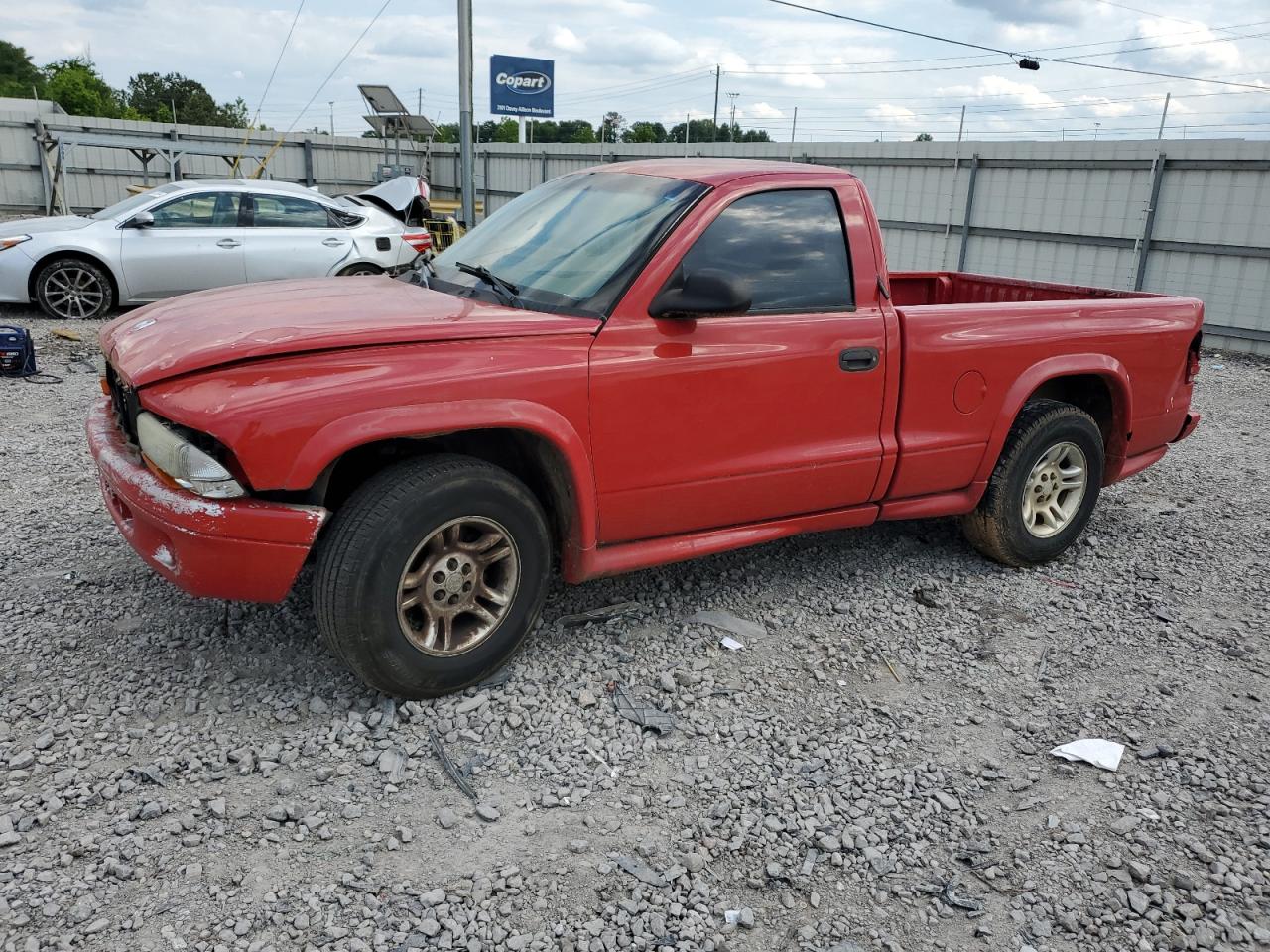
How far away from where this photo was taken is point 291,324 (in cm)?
331

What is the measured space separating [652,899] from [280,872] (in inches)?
40.3

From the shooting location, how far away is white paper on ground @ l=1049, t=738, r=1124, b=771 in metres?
3.40

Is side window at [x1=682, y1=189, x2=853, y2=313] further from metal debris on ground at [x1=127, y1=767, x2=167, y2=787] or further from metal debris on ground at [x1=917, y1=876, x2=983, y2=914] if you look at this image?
metal debris on ground at [x1=127, y1=767, x2=167, y2=787]

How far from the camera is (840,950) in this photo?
2.54 metres

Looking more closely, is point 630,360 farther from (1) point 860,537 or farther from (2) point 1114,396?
(2) point 1114,396

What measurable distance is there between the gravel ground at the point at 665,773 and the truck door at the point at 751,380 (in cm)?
66

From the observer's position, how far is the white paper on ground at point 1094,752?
11.2 ft

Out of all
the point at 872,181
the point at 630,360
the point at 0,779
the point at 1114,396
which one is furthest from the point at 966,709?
the point at 872,181

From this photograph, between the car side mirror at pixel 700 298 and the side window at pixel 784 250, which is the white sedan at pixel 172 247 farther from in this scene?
the car side mirror at pixel 700 298

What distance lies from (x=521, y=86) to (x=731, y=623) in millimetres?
22294

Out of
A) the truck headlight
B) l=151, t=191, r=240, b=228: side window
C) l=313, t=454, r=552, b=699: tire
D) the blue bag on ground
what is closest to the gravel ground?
l=313, t=454, r=552, b=699: tire

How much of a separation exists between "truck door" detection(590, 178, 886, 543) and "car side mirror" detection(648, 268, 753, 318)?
0.20ft

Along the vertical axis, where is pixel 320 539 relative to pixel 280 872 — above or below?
above

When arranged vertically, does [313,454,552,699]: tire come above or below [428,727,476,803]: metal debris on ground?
above
